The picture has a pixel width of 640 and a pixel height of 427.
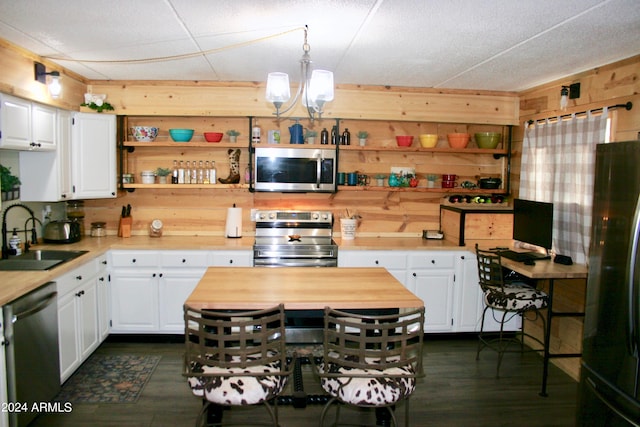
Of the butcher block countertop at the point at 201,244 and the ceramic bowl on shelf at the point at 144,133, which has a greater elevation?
the ceramic bowl on shelf at the point at 144,133

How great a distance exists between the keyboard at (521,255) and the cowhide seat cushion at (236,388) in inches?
90.4

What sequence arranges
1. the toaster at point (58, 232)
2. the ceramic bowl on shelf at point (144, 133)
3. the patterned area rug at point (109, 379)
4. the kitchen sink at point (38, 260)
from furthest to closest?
the ceramic bowl on shelf at point (144, 133) → the toaster at point (58, 232) → the kitchen sink at point (38, 260) → the patterned area rug at point (109, 379)

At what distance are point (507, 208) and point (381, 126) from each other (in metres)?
1.51

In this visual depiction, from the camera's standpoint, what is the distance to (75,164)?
393 centimetres

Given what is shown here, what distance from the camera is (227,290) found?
2480 mm

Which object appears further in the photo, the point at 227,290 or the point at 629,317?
the point at 227,290

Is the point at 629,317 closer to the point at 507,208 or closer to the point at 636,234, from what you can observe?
the point at 636,234

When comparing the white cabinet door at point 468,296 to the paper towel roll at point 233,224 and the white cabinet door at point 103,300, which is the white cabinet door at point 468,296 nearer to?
the paper towel roll at point 233,224

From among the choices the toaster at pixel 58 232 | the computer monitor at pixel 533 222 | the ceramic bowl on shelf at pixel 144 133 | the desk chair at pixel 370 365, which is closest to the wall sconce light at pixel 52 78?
the ceramic bowl on shelf at pixel 144 133

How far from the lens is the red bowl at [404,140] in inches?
176

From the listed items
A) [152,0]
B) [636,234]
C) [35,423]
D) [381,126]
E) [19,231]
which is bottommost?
[35,423]

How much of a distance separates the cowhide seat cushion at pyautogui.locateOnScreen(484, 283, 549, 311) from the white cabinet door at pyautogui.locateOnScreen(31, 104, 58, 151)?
145 inches

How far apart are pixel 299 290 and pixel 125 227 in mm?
2572

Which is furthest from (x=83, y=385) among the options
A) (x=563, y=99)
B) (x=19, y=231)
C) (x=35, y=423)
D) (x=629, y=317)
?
(x=563, y=99)
